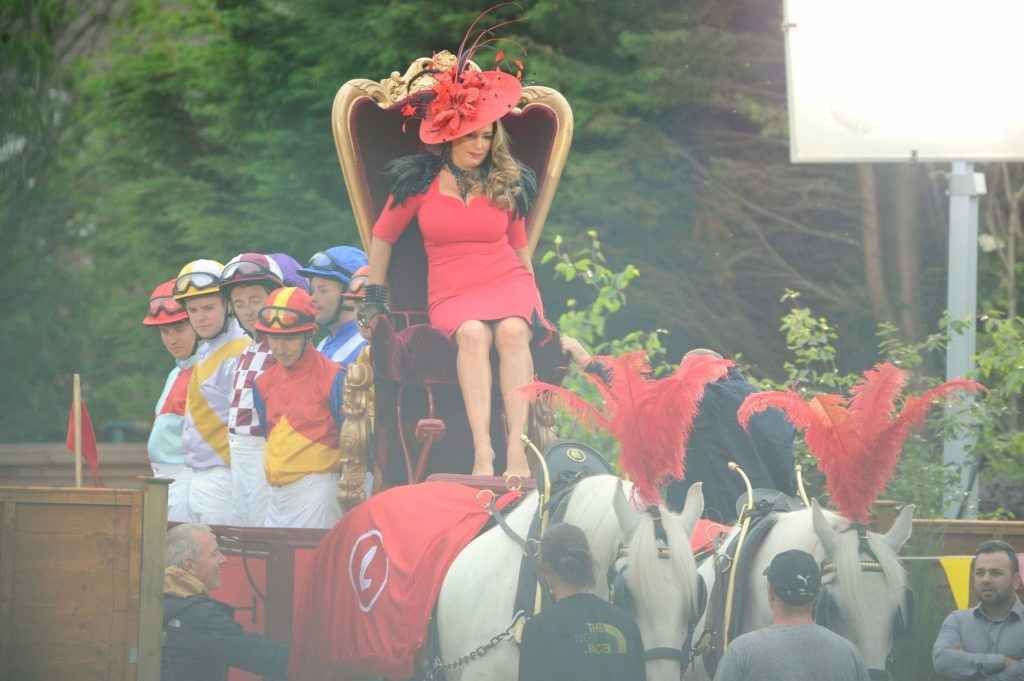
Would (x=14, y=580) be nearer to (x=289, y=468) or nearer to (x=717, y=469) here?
(x=289, y=468)

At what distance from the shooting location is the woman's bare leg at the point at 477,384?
696 cm

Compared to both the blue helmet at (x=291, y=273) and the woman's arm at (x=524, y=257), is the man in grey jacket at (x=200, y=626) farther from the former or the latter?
the blue helmet at (x=291, y=273)

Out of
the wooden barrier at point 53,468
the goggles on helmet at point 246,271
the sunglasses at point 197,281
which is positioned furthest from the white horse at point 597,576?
the wooden barrier at point 53,468

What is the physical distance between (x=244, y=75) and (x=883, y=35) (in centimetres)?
803

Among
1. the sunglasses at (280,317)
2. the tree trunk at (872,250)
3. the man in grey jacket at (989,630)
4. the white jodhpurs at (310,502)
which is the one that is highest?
the tree trunk at (872,250)

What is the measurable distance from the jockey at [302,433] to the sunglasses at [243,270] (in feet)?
1.85

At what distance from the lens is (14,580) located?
6684 millimetres

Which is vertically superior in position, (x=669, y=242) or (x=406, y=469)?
(x=669, y=242)

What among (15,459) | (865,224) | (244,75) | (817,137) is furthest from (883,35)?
(244,75)

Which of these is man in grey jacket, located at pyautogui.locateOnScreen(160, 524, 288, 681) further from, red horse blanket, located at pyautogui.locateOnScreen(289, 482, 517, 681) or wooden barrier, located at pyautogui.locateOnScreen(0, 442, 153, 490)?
wooden barrier, located at pyautogui.locateOnScreen(0, 442, 153, 490)

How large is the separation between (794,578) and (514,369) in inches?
75.3

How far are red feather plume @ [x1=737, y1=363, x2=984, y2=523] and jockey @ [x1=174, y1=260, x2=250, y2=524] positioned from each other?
2.80 metres

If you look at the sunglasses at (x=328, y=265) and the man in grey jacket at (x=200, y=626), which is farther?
the sunglasses at (x=328, y=265)

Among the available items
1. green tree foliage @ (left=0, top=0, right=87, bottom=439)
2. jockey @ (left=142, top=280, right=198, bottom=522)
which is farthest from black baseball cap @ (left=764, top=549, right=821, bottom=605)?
green tree foliage @ (left=0, top=0, right=87, bottom=439)
